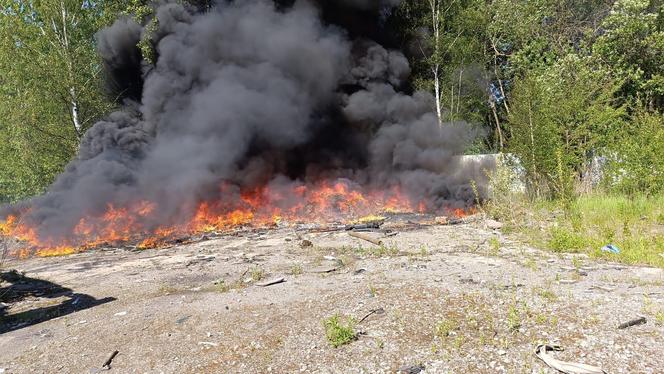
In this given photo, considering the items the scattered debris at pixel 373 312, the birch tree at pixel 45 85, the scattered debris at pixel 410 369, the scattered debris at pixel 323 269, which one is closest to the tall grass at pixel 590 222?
the scattered debris at pixel 323 269

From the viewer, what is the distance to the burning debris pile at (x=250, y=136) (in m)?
13.3

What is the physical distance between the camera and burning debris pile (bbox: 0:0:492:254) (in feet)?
43.5

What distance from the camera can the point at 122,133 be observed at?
15.5 meters

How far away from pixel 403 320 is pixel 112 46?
1694 centimetres

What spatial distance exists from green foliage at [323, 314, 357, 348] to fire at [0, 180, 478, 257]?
820cm

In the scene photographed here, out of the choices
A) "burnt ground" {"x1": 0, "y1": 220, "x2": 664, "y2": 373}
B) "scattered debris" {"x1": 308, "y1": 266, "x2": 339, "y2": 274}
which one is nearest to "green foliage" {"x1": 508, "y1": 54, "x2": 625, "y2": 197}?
"burnt ground" {"x1": 0, "y1": 220, "x2": 664, "y2": 373}

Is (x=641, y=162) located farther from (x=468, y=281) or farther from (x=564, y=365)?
(x=564, y=365)

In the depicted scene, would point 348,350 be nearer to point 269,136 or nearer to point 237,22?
point 269,136

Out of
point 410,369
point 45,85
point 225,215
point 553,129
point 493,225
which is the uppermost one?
point 45,85

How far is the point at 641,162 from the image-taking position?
37.0 feet

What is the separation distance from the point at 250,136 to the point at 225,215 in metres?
3.12

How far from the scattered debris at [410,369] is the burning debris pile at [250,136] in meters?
9.63

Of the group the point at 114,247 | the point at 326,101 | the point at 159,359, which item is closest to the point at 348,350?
the point at 159,359

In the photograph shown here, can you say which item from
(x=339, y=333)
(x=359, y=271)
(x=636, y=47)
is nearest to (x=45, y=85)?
(x=359, y=271)
